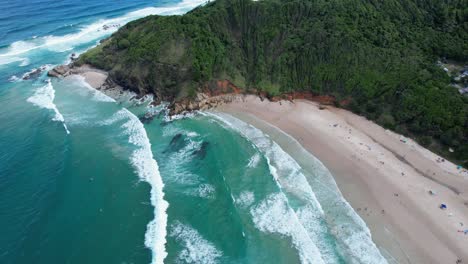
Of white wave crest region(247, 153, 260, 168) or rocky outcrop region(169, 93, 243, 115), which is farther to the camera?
rocky outcrop region(169, 93, 243, 115)

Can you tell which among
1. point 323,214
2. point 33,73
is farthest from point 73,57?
point 323,214

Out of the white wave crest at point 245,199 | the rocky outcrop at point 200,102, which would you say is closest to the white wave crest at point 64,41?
the rocky outcrop at point 200,102

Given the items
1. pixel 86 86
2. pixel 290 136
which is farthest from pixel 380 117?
pixel 86 86

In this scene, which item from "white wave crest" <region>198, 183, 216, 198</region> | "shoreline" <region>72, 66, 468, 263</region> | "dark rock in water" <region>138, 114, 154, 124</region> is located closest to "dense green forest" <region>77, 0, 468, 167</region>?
"shoreline" <region>72, 66, 468, 263</region>

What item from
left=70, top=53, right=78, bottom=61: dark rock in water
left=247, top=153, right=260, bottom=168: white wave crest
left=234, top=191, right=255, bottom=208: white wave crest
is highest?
left=70, top=53, right=78, bottom=61: dark rock in water

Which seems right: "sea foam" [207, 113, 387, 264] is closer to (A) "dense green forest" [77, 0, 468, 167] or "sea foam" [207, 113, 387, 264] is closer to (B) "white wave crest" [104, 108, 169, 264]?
(B) "white wave crest" [104, 108, 169, 264]

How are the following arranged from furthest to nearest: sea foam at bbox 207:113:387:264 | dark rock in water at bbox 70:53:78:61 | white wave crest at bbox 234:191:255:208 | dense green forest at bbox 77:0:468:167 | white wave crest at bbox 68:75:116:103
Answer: dark rock in water at bbox 70:53:78:61 < white wave crest at bbox 68:75:116:103 < dense green forest at bbox 77:0:468:167 < white wave crest at bbox 234:191:255:208 < sea foam at bbox 207:113:387:264

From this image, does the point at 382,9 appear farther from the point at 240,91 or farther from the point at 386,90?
the point at 240,91
